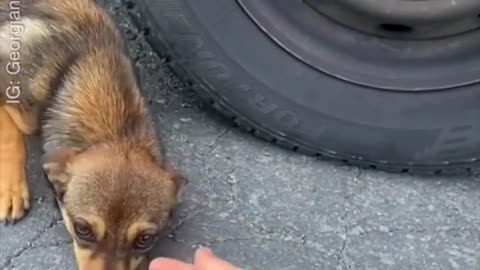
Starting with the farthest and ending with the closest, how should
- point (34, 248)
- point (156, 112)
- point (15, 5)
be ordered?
point (156, 112) < point (15, 5) < point (34, 248)

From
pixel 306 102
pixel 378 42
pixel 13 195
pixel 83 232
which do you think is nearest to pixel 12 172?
pixel 13 195

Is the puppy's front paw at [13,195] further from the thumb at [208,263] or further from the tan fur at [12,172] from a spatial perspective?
the thumb at [208,263]

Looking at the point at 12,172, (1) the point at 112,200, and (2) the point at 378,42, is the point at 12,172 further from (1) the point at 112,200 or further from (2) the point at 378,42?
(2) the point at 378,42

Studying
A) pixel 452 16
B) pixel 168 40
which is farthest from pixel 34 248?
pixel 452 16

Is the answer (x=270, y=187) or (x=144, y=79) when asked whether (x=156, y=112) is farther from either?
(x=270, y=187)

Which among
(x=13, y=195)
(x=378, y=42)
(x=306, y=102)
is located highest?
(x=378, y=42)
